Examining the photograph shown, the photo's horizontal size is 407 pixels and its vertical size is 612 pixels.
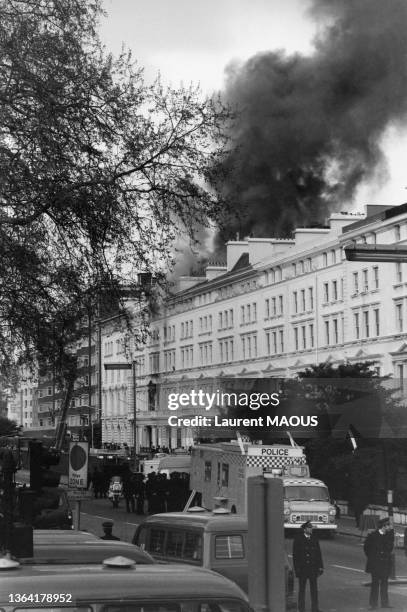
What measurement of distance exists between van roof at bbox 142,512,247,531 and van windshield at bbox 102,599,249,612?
7.62 metres

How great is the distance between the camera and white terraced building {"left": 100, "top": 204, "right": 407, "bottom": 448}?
7456cm

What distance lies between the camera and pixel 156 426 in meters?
83.2

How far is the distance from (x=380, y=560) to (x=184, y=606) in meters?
15.9

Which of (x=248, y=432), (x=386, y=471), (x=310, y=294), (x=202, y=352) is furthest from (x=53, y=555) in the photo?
(x=310, y=294)

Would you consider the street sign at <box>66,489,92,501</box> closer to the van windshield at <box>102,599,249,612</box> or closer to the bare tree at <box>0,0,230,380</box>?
the bare tree at <box>0,0,230,380</box>

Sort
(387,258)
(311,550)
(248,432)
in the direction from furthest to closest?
(248,432)
(311,550)
(387,258)

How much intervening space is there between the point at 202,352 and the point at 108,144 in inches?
2551

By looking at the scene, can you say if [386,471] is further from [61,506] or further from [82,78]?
[82,78]

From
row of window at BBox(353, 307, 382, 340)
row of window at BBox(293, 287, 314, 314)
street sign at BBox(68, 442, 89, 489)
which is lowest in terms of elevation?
street sign at BBox(68, 442, 89, 489)

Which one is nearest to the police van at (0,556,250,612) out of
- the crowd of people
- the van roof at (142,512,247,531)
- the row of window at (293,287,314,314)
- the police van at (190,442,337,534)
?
the van roof at (142,512,247,531)

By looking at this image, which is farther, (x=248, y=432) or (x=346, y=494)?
(x=248, y=432)

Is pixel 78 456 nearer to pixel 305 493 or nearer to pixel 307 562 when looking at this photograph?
pixel 307 562

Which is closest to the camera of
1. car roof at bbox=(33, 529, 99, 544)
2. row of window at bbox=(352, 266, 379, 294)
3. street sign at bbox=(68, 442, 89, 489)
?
car roof at bbox=(33, 529, 99, 544)

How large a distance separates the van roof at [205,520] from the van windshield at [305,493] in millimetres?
18594
